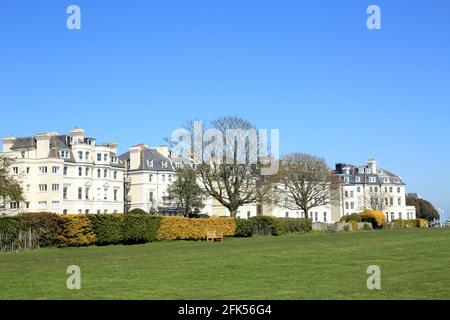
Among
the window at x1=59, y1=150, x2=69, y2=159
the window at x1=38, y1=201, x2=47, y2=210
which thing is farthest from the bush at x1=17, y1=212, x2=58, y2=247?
the window at x1=59, y1=150, x2=69, y2=159

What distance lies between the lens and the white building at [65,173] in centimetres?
9006

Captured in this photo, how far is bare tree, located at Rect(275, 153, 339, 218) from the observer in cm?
10381

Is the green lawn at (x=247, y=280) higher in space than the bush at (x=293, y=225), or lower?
higher

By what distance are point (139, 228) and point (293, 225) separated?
2740cm

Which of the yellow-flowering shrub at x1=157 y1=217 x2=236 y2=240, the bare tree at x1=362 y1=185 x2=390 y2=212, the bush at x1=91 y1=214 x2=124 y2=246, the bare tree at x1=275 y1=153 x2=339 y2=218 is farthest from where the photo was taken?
the bare tree at x1=362 y1=185 x2=390 y2=212

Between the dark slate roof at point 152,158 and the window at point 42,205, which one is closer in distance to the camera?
the window at point 42,205

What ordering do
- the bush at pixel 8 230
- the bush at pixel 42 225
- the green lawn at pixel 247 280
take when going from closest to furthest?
the green lawn at pixel 247 280 → the bush at pixel 8 230 → the bush at pixel 42 225

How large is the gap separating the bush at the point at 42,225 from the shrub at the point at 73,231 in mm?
404

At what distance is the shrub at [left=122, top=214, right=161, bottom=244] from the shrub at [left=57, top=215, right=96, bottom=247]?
3757 mm

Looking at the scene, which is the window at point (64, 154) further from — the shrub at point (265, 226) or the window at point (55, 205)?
the shrub at point (265, 226)

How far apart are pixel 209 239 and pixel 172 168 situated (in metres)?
56.7

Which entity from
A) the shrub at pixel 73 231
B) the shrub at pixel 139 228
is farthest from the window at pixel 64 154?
the shrub at pixel 73 231

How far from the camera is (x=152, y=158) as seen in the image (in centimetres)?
10769

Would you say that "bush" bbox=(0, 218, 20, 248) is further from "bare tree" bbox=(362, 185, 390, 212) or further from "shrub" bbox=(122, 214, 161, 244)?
"bare tree" bbox=(362, 185, 390, 212)
